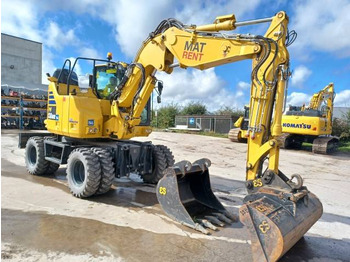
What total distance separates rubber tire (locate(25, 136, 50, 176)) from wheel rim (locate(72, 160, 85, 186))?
5.59 ft

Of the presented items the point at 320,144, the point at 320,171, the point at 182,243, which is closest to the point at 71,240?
the point at 182,243

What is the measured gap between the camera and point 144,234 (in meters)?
4.10

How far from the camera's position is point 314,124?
14.6m

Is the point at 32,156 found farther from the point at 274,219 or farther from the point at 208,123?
the point at 208,123

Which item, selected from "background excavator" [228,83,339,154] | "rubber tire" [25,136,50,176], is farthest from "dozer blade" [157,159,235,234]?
"background excavator" [228,83,339,154]

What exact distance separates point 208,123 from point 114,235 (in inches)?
878

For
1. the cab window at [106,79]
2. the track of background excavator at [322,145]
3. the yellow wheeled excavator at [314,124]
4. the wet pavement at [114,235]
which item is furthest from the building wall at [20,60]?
the wet pavement at [114,235]

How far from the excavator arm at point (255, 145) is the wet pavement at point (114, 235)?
387 mm

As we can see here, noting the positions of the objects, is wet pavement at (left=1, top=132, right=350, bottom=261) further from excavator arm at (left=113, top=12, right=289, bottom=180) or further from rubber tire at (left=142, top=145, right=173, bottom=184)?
excavator arm at (left=113, top=12, right=289, bottom=180)

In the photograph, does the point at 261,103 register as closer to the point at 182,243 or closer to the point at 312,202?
the point at 312,202

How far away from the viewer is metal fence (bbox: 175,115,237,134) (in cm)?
2448

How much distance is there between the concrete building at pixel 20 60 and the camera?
32750mm

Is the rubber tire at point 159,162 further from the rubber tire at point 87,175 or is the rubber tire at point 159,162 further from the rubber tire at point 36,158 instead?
the rubber tire at point 36,158

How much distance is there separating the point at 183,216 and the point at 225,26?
301cm
